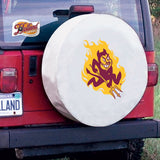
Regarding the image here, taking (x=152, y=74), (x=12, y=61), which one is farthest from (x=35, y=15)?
(x=152, y=74)

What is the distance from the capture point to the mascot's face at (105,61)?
4621mm

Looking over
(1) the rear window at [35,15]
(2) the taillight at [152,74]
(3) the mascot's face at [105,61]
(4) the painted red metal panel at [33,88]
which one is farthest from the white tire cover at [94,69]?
(2) the taillight at [152,74]

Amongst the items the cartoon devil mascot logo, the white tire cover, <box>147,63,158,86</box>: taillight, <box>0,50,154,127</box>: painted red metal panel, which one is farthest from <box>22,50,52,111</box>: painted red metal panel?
<box>147,63,158,86</box>: taillight

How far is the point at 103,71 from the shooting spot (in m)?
4.64

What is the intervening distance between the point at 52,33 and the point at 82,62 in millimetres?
480

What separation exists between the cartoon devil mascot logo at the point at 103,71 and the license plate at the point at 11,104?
556mm

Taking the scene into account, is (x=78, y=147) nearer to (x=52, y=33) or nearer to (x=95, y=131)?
(x=95, y=131)

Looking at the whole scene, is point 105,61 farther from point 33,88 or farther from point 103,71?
point 33,88

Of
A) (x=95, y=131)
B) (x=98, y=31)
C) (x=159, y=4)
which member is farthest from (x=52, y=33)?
(x=159, y=4)

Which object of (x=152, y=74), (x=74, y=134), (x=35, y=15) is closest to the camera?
(x=74, y=134)

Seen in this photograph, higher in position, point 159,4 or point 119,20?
point 159,4

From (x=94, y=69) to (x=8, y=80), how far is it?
669 millimetres

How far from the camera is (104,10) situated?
5062mm

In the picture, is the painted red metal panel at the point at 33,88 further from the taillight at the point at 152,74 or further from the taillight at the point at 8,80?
the taillight at the point at 152,74
